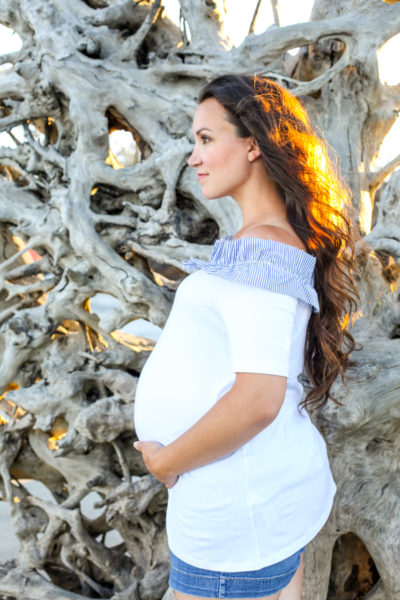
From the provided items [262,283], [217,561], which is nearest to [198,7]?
[262,283]

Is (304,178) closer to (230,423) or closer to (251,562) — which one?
(230,423)

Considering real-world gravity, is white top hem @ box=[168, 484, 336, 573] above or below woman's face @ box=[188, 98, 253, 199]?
below

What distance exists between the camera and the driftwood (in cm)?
254

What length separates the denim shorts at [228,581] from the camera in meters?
1.19

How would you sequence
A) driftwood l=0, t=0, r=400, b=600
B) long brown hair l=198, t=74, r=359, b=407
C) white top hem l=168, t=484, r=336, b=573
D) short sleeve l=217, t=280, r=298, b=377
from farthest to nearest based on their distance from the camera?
1. driftwood l=0, t=0, r=400, b=600
2. long brown hair l=198, t=74, r=359, b=407
3. white top hem l=168, t=484, r=336, b=573
4. short sleeve l=217, t=280, r=298, b=377

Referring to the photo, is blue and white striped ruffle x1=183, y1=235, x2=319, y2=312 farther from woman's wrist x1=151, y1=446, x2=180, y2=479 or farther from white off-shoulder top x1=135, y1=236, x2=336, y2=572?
woman's wrist x1=151, y1=446, x2=180, y2=479

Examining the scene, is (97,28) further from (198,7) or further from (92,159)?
(92,159)

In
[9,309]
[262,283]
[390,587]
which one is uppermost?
[262,283]

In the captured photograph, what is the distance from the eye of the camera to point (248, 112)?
1274mm

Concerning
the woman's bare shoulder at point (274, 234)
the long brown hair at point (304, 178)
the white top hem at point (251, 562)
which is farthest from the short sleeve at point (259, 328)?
the white top hem at point (251, 562)

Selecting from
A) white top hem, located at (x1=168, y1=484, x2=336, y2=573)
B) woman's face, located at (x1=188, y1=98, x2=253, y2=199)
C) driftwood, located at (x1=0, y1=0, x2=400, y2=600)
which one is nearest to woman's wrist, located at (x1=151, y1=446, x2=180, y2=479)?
white top hem, located at (x1=168, y1=484, x2=336, y2=573)

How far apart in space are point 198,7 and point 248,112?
2.38 metres

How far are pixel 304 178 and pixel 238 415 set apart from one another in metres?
0.53

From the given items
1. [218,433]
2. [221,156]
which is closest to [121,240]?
[221,156]
